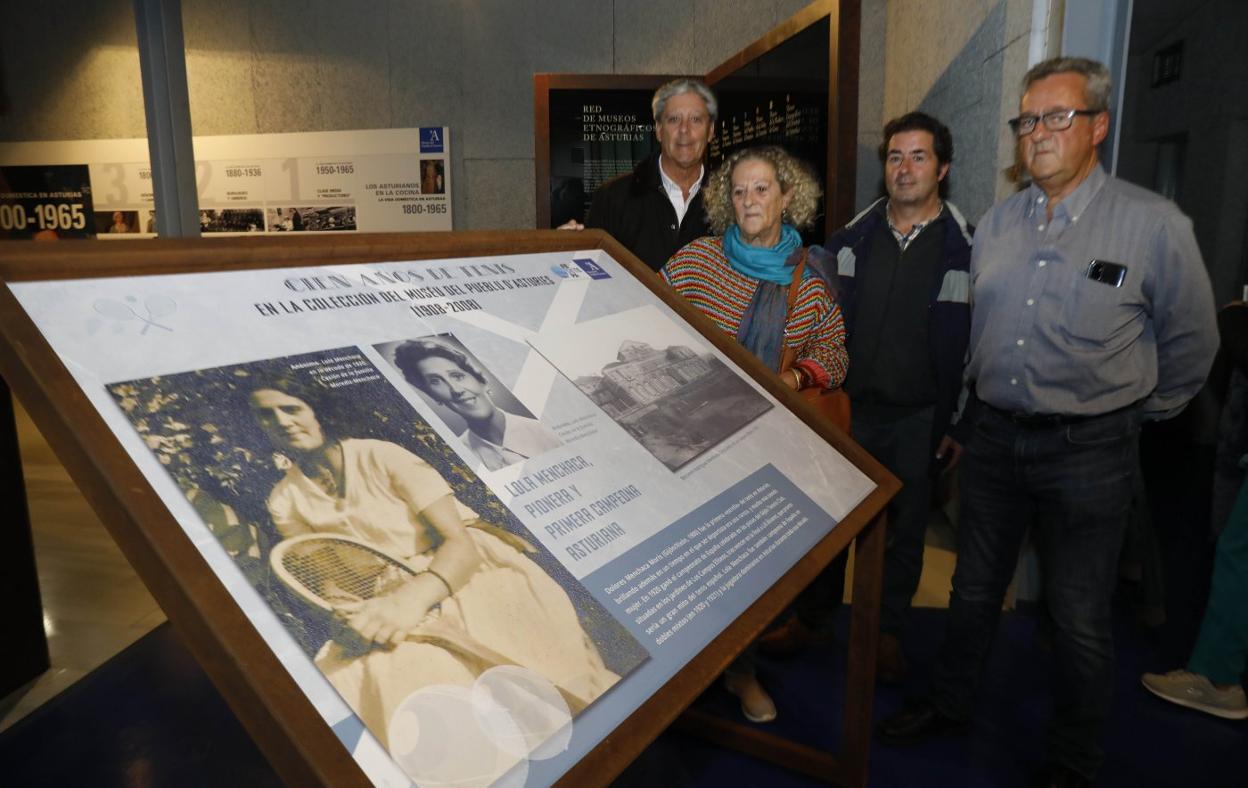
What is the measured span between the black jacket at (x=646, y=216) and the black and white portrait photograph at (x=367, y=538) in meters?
1.71

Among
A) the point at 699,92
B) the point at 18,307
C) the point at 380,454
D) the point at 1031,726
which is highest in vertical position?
the point at 699,92

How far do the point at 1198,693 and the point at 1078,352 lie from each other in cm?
123

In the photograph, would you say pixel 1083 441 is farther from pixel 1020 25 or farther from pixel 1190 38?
pixel 1190 38

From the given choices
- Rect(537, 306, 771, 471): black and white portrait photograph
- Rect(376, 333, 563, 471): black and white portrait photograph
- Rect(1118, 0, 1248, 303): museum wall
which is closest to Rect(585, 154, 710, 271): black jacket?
Rect(537, 306, 771, 471): black and white portrait photograph

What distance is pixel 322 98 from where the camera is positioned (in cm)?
508

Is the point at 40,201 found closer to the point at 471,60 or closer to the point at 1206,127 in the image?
the point at 471,60

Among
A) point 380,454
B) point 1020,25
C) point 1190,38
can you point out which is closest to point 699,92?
point 1020,25

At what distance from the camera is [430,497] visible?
0.86m

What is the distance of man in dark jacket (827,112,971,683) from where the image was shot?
223cm

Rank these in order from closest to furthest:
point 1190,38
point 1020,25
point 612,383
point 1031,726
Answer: point 612,383, point 1031,726, point 1020,25, point 1190,38

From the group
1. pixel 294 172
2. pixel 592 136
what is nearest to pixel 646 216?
pixel 592 136

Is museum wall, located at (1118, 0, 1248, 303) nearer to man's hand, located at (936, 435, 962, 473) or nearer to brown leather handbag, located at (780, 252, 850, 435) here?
man's hand, located at (936, 435, 962, 473)

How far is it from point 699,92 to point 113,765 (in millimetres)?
2395

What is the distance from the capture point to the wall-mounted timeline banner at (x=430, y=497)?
27.8 inches
